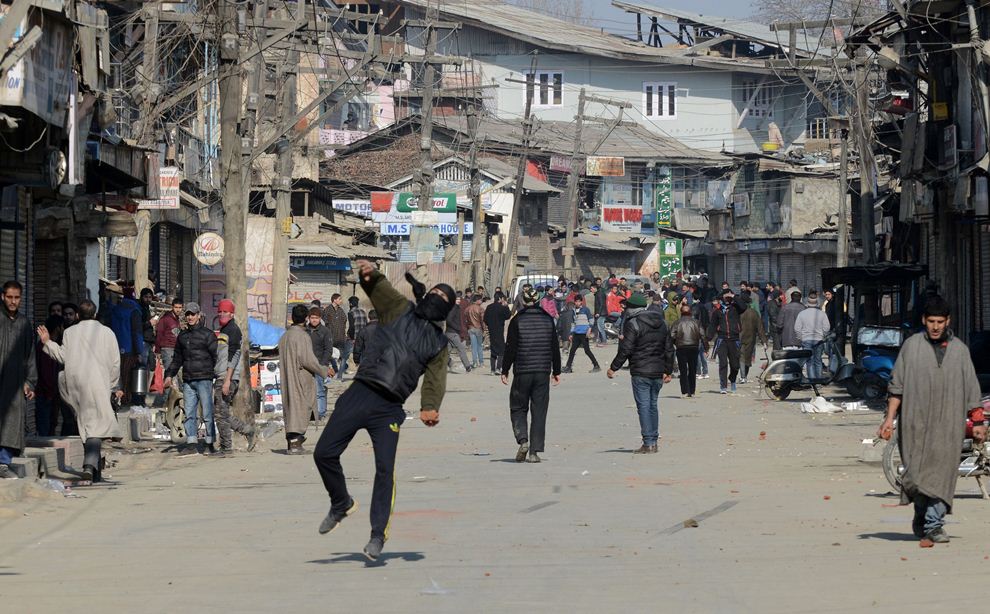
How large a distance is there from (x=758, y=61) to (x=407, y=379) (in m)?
72.6

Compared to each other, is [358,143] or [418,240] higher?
[358,143]

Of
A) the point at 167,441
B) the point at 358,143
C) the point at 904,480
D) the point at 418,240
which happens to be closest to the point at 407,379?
the point at 904,480

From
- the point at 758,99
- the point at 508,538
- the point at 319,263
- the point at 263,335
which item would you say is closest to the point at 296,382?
the point at 263,335

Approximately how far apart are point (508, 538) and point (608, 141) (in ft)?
223

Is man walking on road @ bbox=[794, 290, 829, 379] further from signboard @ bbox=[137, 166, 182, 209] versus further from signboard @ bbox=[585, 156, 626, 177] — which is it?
signboard @ bbox=[585, 156, 626, 177]

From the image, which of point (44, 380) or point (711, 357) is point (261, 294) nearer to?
point (711, 357)

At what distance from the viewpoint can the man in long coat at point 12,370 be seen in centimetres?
1327

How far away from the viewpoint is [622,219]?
74500 mm

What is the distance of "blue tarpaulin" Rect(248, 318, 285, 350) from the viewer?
23.4m

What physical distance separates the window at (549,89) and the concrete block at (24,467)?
68058 millimetres

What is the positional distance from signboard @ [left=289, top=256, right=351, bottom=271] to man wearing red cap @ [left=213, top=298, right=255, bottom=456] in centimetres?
2555

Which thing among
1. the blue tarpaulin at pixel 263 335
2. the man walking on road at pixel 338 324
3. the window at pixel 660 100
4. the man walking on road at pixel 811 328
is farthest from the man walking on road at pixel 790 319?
the window at pixel 660 100

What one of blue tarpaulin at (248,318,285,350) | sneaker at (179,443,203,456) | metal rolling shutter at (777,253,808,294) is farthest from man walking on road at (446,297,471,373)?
metal rolling shutter at (777,253,808,294)

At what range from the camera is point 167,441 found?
770 inches
